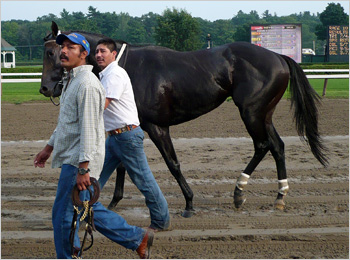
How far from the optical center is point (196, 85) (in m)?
6.11

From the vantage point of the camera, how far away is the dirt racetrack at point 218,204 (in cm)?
454

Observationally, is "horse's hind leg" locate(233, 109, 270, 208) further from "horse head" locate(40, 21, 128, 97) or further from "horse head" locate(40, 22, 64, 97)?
"horse head" locate(40, 22, 64, 97)

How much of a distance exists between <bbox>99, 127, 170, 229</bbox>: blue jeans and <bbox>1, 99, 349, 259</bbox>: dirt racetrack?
19cm

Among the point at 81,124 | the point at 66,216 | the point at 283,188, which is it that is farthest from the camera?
the point at 283,188

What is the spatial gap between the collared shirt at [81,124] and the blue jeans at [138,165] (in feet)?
2.80

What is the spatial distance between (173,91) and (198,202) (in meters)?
1.25

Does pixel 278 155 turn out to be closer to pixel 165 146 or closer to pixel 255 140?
pixel 255 140

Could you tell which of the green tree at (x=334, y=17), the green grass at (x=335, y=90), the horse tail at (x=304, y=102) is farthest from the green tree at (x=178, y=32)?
the horse tail at (x=304, y=102)

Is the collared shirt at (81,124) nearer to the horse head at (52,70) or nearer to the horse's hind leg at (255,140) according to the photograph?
the horse head at (52,70)

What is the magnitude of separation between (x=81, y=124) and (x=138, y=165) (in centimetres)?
115

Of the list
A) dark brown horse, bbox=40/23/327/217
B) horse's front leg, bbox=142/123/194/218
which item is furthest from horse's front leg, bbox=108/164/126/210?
horse's front leg, bbox=142/123/194/218

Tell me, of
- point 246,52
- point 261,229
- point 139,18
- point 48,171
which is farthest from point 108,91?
point 139,18

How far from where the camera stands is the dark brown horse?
5.82 meters

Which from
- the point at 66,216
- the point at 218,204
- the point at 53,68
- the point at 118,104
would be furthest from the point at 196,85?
the point at 66,216
